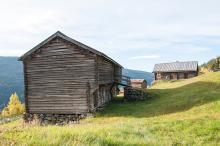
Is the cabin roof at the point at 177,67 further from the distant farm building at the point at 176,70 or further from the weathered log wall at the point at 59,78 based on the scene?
the weathered log wall at the point at 59,78

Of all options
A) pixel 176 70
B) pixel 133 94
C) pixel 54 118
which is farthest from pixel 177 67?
pixel 54 118

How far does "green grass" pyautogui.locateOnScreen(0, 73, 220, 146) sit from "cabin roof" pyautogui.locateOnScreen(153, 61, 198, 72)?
124ft

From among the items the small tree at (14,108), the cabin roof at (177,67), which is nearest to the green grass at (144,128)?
the cabin roof at (177,67)

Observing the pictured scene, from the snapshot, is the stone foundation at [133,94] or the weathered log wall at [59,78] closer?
the weathered log wall at [59,78]

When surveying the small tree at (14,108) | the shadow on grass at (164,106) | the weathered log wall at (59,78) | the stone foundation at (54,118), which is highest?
the weathered log wall at (59,78)

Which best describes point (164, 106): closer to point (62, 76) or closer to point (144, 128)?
point (62, 76)

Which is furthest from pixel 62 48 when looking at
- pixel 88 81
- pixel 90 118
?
pixel 90 118

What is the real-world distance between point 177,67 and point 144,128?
6509 centimetres

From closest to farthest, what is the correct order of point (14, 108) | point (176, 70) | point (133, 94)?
point (133, 94) → point (176, 70) → point (14, 108)

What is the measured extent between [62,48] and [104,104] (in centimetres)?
804

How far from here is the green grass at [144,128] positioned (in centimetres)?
966

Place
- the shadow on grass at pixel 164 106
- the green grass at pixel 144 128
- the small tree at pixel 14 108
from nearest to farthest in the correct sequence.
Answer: the green grass at pixel 144 128 → the shadow on grass at pixel 164 106 → the small tree at pixel 14 108

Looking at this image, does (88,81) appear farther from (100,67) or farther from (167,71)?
(167,71)

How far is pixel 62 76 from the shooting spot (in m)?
31.1
